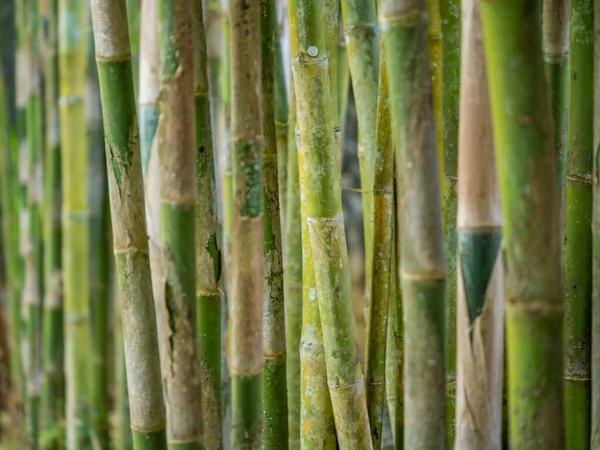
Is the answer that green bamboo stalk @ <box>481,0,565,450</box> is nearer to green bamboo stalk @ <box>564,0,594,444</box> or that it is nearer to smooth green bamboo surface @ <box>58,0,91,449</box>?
green bamboo stalk @ <box>564,0,594,444</box>

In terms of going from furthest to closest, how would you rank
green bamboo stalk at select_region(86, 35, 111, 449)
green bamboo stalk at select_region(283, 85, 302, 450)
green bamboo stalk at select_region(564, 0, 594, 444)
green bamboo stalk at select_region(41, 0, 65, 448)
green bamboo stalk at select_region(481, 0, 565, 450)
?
green bamboo stalk at select_region(41, 0, 65, 448) → green bamboo stalk at select_region(86, 35, 111, 449) → green bamboo stalk at select_region(283, 85, 302, 450) → green bamboo stalk at select_region(564, 0, 594, 444) → green bamboo stalk at select_region(481, 0, 565, 450)

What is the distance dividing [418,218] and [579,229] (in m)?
0.28

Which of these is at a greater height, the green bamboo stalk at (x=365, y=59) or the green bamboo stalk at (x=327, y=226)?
the green bamboo stalk at (x=365, y=59)

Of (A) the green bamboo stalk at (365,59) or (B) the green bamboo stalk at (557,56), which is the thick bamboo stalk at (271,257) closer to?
(A) the green bamboo stalk at (365,59)

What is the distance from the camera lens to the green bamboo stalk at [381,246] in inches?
24.2

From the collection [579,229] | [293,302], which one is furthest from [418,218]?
[293,302]

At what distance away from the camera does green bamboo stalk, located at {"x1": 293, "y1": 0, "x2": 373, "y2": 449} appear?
1.80 ft

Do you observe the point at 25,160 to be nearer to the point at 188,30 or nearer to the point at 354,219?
the point at 354,219

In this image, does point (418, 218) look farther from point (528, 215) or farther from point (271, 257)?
point (271, 257)

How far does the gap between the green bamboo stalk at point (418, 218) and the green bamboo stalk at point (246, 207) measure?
0.37 feet

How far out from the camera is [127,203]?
20.4 inches

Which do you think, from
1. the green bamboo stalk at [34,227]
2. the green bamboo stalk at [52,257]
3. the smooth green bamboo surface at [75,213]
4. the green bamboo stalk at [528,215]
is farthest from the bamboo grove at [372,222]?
the green bamboo stalk at [34,227]

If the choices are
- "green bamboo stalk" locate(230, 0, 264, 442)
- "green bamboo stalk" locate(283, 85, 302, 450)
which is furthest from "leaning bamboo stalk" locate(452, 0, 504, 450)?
"green bamboo stalk" locate(283, 85, 302, 450)

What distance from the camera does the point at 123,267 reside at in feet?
1.71
